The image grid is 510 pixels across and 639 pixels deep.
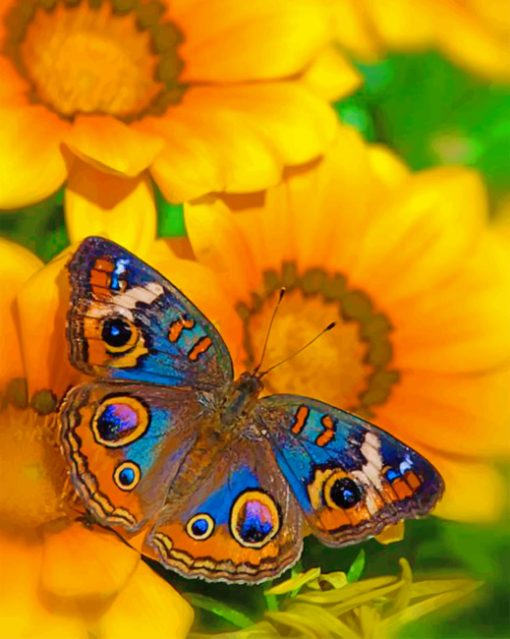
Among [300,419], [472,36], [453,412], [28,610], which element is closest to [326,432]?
[300,419]

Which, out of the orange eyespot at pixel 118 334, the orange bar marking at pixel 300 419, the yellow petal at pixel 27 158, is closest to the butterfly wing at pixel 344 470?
the orange bar marking at pixel 300 419

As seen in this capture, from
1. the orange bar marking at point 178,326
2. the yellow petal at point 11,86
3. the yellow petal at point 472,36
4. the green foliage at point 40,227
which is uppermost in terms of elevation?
the yellow petal at point 472,36

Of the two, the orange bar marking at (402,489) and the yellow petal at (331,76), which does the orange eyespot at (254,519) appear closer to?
the orange bar marking at (402,489)

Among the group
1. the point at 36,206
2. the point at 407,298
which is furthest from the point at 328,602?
the point at 36,206

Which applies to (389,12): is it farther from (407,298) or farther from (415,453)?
(415,453)

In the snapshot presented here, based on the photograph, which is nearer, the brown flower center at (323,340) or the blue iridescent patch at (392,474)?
the blue iridescent patch at (392,474)

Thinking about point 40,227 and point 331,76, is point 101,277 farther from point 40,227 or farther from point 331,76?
point 331,76
